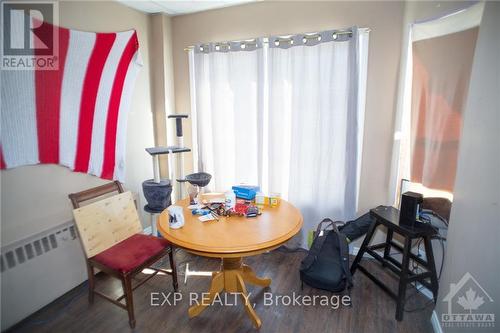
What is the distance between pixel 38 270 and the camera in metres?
1.90

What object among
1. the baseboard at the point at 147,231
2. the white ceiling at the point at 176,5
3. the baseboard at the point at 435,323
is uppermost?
the white ceiling at the point at 176,5

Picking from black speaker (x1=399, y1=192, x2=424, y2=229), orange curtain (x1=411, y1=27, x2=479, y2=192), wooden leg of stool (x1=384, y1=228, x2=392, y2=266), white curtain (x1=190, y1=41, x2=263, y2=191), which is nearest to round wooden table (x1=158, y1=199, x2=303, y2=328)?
black speaker (x1=399, y1=192, x2=424, y2=229)

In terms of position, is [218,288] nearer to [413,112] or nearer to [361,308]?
[361,308]

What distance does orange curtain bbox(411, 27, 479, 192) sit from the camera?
171 centimetres

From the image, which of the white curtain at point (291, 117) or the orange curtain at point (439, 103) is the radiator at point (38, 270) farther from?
the orange curtain at point (439, 103)

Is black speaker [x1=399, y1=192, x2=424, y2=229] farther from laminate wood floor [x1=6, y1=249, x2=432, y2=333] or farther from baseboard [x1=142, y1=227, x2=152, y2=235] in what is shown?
baseboard [x1=142, y1=227, x2=152, y2=235]

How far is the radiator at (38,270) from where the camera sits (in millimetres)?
1737

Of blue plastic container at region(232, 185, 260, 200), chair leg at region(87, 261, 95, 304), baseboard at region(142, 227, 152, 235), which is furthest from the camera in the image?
baseboard at region(142, 227, 152, 235)

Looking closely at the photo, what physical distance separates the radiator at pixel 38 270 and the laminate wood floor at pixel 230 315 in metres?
A: 0.09

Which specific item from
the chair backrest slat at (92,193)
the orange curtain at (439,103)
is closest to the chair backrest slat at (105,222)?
the chair backrest slat at (92,193)

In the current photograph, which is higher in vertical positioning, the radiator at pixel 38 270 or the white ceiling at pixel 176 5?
the white ceiling at pixel 176 5

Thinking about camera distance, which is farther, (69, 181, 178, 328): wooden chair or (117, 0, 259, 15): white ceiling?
(117, 0, 259, 15): white ceiling

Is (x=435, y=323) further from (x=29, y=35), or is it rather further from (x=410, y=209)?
(x=29, y=35)

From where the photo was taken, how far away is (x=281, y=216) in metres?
1.91
